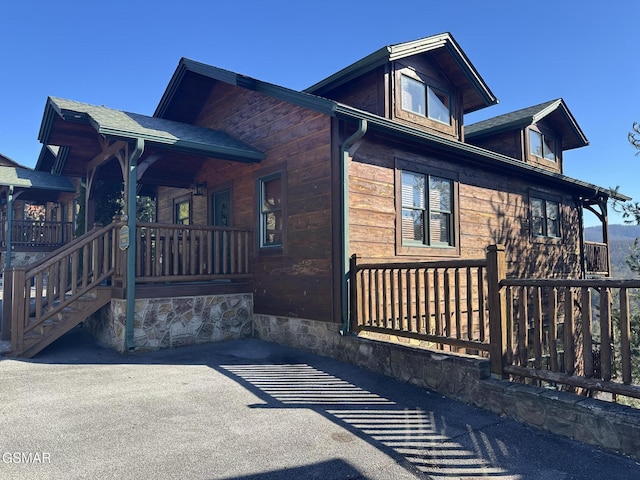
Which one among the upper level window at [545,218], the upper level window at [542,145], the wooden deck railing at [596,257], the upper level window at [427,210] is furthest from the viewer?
Result: the wooden deck railing at [596,257]

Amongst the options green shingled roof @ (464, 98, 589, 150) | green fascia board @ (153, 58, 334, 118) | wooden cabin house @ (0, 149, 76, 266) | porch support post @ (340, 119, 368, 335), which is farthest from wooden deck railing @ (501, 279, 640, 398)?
wooden cabin house @ (0, 149, 76, 266)

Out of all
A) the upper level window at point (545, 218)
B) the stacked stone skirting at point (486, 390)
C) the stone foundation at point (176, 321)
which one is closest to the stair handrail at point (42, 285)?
the stone foundation at point (176, 321)

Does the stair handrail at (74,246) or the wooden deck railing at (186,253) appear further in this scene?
the wooden deck railing at (186,253)

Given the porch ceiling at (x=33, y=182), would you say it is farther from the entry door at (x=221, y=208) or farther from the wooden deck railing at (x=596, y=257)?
the wooden deck railing at (x=596, y=257)

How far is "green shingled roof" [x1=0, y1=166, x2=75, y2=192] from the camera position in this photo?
54.5 feet

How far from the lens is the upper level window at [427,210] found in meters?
8.47

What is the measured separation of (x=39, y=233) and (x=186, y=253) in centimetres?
1466

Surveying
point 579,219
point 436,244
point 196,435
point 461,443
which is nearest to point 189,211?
point 436,244

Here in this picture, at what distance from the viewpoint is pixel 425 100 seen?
10.2 meters

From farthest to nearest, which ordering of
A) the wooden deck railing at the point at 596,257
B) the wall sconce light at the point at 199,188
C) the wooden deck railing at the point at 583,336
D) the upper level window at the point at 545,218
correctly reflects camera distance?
the wooden deck railing at the point at 596,257 → the upper level window at the point at 545,218 → the wall sconce light at the point at 199,188 → the wooden deck railing at the point at 583,336

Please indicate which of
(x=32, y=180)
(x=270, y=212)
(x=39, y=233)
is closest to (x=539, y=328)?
(x=270, y=212)

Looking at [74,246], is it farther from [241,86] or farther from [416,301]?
[416,301]

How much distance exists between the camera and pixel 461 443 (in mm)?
3676

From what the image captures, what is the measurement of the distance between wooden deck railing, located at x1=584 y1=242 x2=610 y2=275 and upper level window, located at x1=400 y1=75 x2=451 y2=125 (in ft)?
24.5
